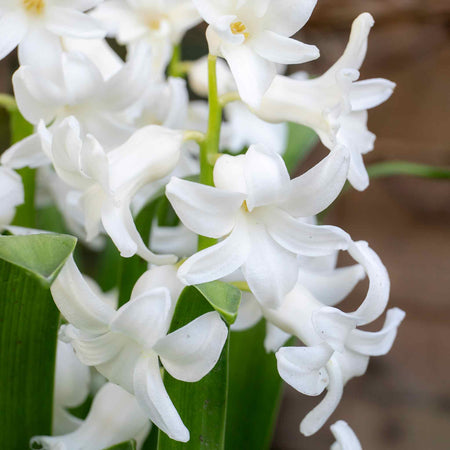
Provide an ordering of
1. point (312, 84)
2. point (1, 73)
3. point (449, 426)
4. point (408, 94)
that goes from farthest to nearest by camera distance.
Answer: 1. point (1, 73)
2. point (408, 94)
3. point (449, 426)
4. point (312, 84)

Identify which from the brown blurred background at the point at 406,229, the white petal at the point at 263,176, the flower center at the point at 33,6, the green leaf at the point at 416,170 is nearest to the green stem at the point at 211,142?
the white petal at the point at 263,176

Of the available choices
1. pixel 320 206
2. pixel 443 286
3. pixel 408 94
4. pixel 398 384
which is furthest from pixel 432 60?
pixel 320 206

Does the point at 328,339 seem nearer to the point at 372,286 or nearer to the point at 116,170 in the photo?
the point at 372,286

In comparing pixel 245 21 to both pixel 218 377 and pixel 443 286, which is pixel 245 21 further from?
pixel 443 286

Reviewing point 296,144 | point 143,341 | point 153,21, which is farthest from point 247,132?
point 143,341

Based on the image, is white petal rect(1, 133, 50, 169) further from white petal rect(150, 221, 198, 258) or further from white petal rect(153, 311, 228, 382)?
white petal rect(153, 311, 228, 382)

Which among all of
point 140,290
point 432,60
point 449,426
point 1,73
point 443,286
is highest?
point 140,290
